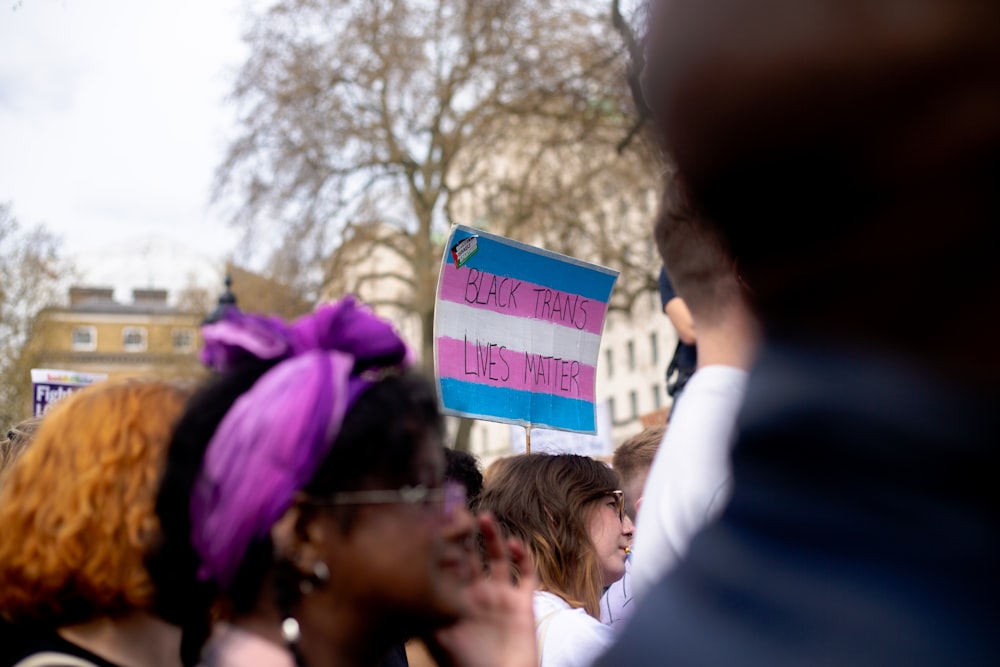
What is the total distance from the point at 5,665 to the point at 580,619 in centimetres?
163

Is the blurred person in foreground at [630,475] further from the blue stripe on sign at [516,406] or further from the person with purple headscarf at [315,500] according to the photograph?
the person with purple headscarf at [315,500]

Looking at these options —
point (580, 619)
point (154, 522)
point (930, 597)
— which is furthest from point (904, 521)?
point (580, 619)

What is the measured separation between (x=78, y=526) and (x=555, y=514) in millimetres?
2051

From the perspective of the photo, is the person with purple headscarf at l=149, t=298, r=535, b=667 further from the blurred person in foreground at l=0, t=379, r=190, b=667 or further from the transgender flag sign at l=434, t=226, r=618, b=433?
the transgender flag sign at l=434, t=226, r=618, b=433

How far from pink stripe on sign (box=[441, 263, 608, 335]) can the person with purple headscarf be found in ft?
9.28

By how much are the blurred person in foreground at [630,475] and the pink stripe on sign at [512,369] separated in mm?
293

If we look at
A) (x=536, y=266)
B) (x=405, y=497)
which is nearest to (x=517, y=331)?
(x=536, y=266)

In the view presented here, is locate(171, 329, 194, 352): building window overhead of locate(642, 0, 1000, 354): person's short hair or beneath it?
beneath

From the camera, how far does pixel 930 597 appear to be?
61 centimetres

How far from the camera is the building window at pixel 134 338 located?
81812 mm

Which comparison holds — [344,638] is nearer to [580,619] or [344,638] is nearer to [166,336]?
[580,619]

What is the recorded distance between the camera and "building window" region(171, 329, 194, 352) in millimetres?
39281

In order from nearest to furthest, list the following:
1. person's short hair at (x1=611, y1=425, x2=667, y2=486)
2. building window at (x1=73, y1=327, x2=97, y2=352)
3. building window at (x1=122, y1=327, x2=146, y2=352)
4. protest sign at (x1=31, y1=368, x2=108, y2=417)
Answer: person's short hair at (x1=611, y1=425, x2=667, y2=486) < protest sign at (x1=31, y1=368, x2=108, y2=417) < building window at (x1=73, y1=327, x2=97, y2=352) < building window at (x1=122, y1=327, x2=146, y2=352)

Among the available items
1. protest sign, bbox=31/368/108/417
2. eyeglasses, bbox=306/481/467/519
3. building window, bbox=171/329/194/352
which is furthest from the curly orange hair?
building window, bbox=171/329/194/352
